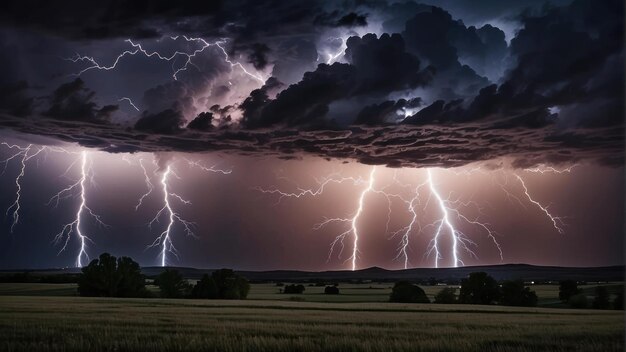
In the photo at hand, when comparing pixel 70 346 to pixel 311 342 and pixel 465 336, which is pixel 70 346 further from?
pixel 465 336

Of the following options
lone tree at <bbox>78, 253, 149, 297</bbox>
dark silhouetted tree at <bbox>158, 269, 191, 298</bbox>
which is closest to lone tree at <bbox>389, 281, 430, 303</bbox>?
dark silhouetted tree at <bbox>158, 269, 191, 298</bbox>

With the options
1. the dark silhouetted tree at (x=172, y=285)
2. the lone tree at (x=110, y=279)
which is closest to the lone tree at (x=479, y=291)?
the dark silhouetted tree at (x=172, y=285)

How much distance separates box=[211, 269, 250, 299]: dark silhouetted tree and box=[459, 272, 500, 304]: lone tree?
21.1 metres

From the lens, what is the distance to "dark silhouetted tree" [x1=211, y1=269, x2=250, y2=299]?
202 ft

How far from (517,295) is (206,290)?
2980cm

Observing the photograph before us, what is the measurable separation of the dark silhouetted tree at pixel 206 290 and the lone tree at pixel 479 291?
2410 centimetres

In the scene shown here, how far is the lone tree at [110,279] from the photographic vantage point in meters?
64.2

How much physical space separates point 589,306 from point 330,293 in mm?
27678

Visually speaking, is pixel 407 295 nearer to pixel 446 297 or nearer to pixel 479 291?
pixel 446 297

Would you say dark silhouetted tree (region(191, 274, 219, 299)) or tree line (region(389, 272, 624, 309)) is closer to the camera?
tree line (region(389, 272, 624, 309))

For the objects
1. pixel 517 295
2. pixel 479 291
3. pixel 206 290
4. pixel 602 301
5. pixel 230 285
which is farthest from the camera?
pixel 206 290

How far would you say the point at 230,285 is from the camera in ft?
206

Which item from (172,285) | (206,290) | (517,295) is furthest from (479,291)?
(172,285)

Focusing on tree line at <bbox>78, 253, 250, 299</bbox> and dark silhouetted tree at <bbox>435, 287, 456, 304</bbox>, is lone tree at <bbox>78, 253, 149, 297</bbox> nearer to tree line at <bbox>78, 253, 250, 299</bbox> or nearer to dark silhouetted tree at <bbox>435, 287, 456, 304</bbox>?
tree line at <bbox>78, 253, 250, 299</bbox>
